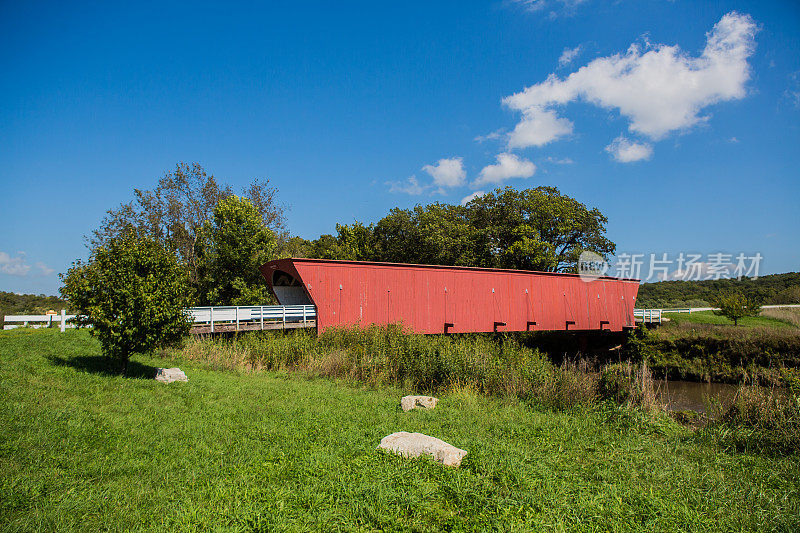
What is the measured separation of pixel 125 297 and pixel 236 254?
56.2 feet

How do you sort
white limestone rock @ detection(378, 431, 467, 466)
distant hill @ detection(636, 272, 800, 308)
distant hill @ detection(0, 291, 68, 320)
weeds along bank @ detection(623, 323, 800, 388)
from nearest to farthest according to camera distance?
1. white limestone rock @ detection(378, 431, 467, 466)
2. weeds along bank @ detection(623, 323, 800, 388)
3. distant hill @ detection(0, 291, 68, 320)
4. distant hill @ detection(636, 272, 800, 308)

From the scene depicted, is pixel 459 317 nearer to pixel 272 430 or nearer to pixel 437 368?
pixel 437 368

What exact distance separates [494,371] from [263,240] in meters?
20.8

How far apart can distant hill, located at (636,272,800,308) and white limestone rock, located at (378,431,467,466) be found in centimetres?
5824

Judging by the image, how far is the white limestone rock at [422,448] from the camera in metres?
4.79

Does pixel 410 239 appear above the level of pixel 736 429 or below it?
above

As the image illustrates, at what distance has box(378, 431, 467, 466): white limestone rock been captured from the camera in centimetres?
479

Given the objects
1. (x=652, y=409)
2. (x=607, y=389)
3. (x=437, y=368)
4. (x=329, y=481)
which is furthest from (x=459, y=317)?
(x=329, y=481)

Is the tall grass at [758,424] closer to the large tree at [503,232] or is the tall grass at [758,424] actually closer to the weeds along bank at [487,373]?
the weeds along bank at [487,373]

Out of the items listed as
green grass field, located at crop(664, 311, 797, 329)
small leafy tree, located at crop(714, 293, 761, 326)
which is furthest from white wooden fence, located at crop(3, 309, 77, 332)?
small leafy tree, located at crop(714, 293, 761, 326)

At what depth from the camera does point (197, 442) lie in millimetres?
5574

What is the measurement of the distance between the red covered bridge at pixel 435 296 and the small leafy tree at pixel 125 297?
23.2 ft

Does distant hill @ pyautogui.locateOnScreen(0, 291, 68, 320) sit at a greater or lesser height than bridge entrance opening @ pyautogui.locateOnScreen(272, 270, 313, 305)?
lesser

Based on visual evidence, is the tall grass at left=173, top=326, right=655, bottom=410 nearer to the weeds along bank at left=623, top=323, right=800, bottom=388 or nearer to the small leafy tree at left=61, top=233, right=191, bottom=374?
the small leafy tree at left=61, top=233, right=191, bottom=374
